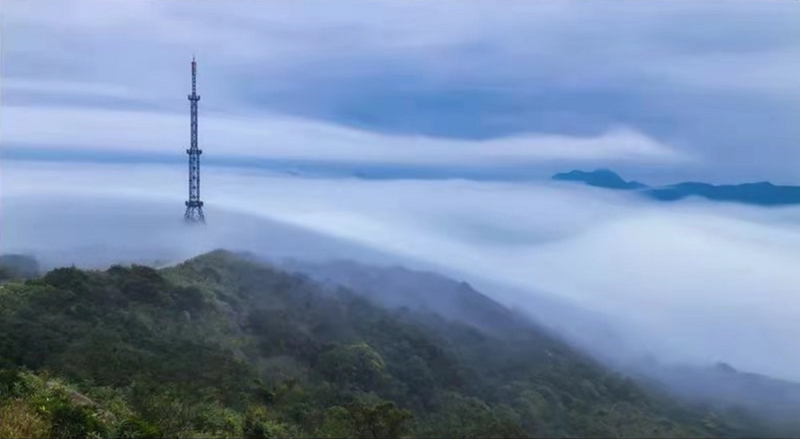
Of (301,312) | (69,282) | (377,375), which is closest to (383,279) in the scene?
(301,312)

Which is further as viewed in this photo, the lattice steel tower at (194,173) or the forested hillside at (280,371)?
the lattice steel tower at (194,173)

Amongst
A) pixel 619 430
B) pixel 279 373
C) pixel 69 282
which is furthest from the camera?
pixel 69 282

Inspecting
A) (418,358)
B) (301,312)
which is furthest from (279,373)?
(301,312)

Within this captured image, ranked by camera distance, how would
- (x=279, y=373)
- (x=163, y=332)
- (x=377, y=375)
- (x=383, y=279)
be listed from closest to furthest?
(x=377, y=375) → (x=279, y=373) → (x=383, y=279) → (x=163, y=332)

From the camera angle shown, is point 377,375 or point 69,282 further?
point 69,282

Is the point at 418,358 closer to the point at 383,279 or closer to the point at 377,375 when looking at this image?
the point at 377,375

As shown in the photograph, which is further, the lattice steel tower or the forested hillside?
the lattice steel tower

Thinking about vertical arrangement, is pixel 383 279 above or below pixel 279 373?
above

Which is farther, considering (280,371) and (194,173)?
(194,173)
